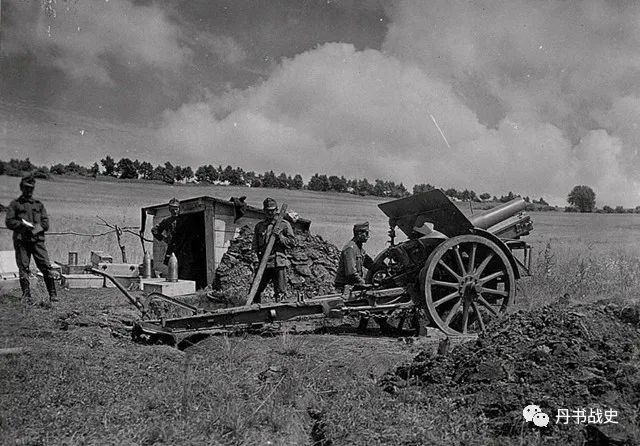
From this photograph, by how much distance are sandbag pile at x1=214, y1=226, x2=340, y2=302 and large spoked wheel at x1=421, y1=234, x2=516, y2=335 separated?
14.8 ft

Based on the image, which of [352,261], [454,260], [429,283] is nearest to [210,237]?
[352,261]

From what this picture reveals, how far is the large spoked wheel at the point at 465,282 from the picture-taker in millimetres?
6875

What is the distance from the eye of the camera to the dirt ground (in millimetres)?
3625

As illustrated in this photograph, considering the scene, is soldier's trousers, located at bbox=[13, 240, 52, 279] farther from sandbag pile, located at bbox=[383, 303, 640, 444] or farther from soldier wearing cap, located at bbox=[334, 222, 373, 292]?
sandbag pile, located at bbox=[383, 303, 640, 444]

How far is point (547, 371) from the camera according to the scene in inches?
172

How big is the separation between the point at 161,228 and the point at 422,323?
7.35m

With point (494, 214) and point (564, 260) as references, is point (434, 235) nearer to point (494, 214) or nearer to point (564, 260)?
point (494, 214)

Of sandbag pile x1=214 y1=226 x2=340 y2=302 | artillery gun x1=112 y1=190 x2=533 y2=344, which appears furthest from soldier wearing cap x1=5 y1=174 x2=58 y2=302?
sandbag pile x1=214 y1=226 x2=340 y2=302

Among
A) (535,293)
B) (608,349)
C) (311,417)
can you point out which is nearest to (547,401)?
(608,349)

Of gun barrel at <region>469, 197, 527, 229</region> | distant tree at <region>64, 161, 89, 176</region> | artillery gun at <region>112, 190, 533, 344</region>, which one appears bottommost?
artillery gun at <region>112, 190, 533, 344</region>

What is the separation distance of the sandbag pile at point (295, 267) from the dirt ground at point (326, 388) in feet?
17.4

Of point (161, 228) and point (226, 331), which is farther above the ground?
point (161, 228)

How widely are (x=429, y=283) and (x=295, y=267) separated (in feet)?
18.1

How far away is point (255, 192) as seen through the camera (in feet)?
107
